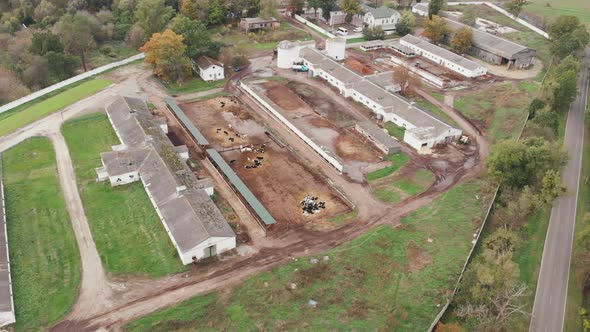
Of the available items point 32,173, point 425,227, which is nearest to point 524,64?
point 425,227

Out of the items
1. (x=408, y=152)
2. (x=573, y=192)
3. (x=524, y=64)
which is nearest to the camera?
(x=573, y=192)

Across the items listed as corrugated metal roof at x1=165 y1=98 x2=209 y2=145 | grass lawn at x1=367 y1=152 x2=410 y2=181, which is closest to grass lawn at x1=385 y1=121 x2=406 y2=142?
grass lawn at x1=367 y1=152 x2=410 y2=181

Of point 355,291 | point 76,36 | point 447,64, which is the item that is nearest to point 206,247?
point 355,291

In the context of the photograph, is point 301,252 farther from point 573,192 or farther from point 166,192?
point 573,192

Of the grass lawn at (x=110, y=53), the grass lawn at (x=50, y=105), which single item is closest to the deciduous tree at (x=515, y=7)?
the grass lawn at (x=110, y=53)

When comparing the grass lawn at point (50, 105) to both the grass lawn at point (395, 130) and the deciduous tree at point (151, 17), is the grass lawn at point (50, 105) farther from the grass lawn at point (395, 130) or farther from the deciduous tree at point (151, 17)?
the grass lawn at point (395, 130)
